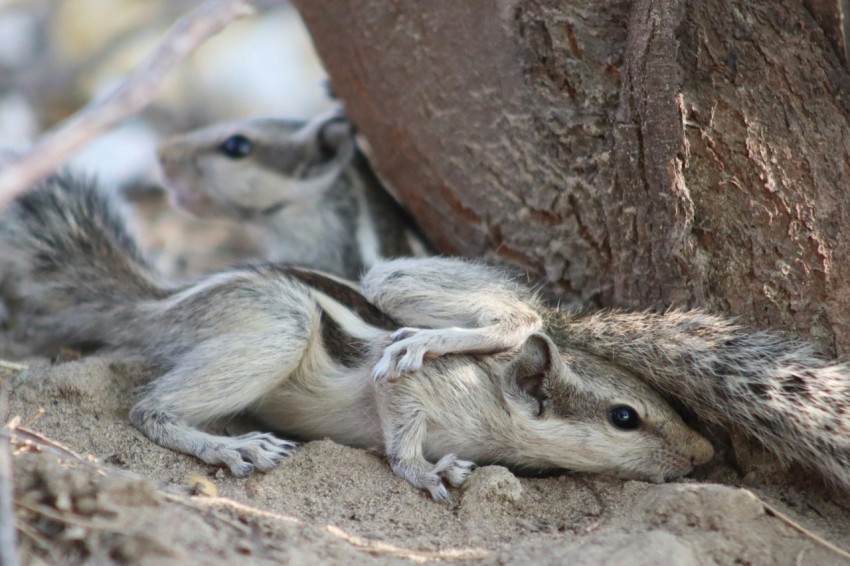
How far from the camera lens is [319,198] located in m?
6.46

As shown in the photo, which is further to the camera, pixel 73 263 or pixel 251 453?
pixel 73 263

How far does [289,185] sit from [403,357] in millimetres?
2891

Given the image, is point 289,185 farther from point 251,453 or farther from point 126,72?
point 126,72

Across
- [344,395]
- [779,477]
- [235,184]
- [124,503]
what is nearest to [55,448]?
[124,503]

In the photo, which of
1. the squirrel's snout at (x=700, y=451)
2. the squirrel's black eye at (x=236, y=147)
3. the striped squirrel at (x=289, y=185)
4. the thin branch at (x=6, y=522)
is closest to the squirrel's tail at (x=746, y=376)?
the squirrel's snout at (x=700, y=451)

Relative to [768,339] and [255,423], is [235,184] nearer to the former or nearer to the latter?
[255,423]

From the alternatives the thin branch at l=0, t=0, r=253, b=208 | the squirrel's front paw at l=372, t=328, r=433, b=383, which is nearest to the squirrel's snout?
the squirrel's front paw at l=372, t=328, r=433, b=383

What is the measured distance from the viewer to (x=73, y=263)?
4.91 metres

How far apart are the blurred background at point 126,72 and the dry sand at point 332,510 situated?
364cm

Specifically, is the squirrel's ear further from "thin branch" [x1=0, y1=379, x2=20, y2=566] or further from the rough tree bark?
"thin branch" [x1=0, y1=379, x2=20, y2=566]

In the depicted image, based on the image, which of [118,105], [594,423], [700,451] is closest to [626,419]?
[594,423]

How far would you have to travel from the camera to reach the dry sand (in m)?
2.83

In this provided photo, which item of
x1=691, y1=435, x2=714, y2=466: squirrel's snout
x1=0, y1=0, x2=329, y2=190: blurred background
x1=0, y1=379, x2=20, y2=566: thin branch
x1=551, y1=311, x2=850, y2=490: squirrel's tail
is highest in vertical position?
x1=0, y1=0, x2=329, y2=190: blurred background

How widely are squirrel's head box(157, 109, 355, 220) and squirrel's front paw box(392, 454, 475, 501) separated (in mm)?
2937
